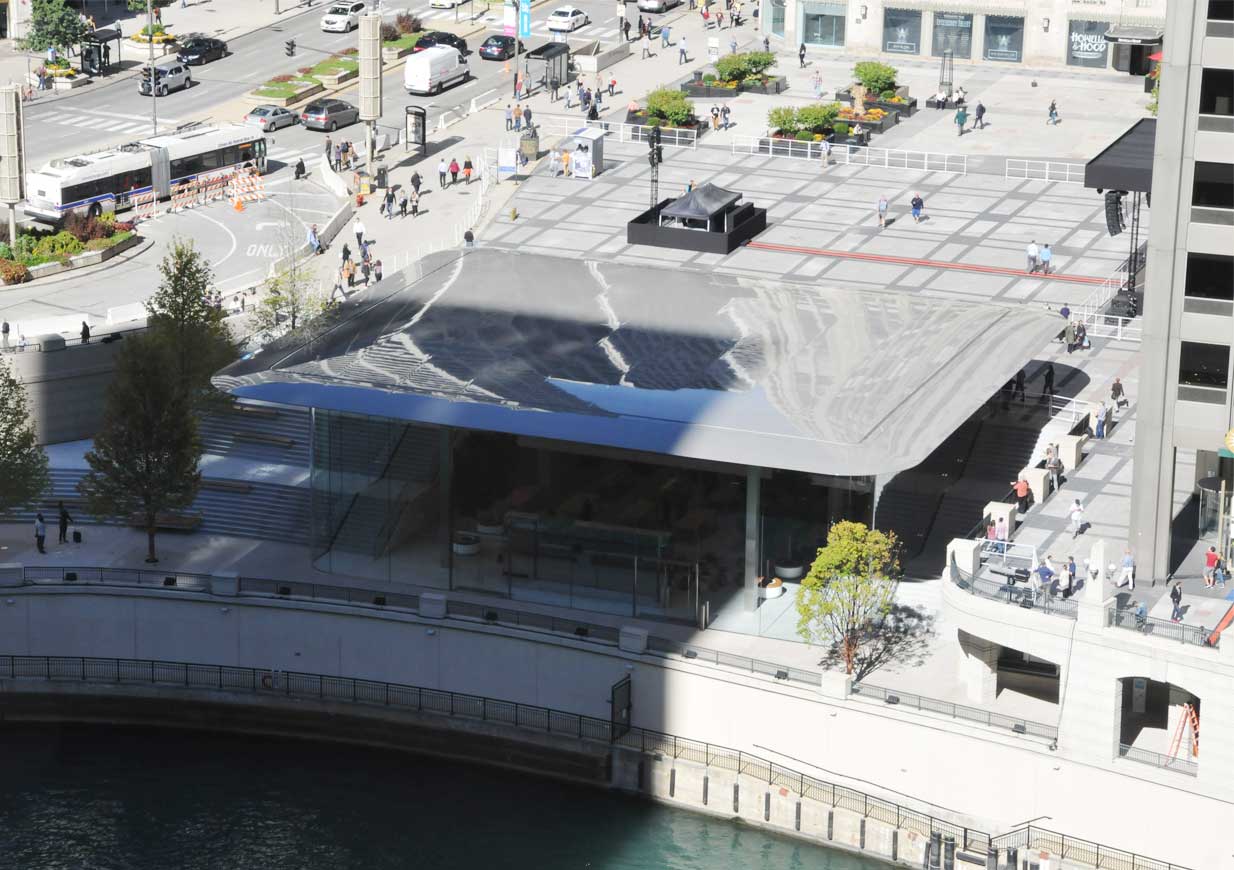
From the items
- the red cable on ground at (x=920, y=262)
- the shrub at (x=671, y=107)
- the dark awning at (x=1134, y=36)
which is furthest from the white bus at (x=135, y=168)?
the dark awning at (x=1134, y=36)

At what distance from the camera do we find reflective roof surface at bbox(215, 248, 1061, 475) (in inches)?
2970

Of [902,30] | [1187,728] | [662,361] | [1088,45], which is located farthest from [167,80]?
[1187,728]

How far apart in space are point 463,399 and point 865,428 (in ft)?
41.1

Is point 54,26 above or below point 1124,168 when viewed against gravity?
below

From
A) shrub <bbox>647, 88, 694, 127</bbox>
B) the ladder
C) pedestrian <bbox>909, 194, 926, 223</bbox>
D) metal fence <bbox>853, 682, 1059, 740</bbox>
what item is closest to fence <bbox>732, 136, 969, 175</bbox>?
shrub <bbox>647, 88, 694, 127</bbox>

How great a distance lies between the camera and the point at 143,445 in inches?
3169

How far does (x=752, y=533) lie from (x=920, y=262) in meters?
31.6

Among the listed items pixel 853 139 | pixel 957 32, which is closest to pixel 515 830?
pixel 853 139

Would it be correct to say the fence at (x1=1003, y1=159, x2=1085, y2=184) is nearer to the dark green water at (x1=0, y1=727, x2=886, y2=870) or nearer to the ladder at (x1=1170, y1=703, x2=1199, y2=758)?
the ladder at (x1=1170, y1=703, x2=1199, y2=758)

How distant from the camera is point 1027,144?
122250mm

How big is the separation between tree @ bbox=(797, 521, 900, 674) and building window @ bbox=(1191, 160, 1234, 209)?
13367 mm

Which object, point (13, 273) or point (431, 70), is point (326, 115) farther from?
point (13, 273)

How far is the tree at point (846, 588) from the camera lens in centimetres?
7306

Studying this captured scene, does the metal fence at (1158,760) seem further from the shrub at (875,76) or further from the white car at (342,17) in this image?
the white car at (342,17)
